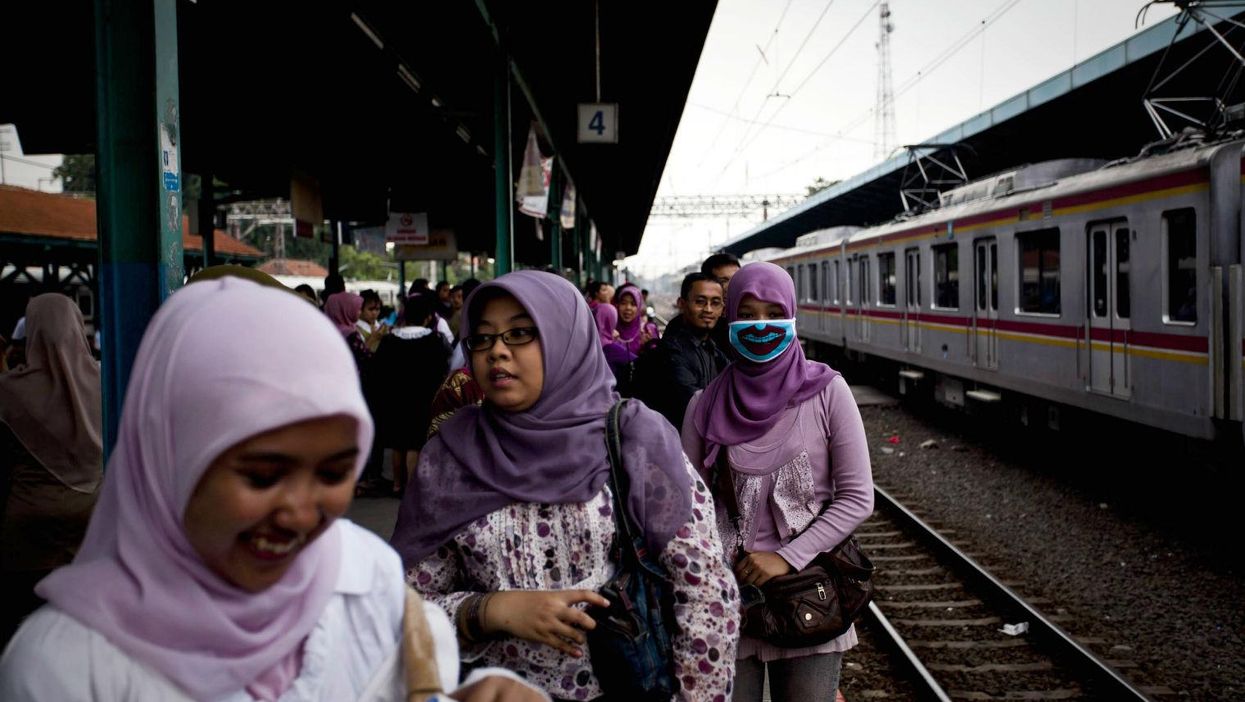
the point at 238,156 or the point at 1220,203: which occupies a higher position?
the point at 238,156

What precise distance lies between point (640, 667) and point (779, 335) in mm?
1213

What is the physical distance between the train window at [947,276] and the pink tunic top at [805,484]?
11.9 m

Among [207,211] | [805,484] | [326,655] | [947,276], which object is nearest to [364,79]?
[207,211]

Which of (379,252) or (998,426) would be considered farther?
(379,252)

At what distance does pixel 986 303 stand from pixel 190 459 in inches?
510

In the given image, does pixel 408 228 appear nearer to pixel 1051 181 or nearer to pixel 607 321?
pixel 607 321

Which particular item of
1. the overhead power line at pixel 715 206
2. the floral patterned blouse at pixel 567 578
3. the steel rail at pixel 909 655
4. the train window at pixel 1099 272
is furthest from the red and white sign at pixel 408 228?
the overhead power line at pixel 715 206

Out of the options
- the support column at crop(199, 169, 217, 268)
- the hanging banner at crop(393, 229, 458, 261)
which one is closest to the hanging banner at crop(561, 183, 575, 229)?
the hanging banner at crop(393, 229, 458, 261)

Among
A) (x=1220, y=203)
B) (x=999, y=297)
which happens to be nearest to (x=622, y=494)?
(x=1220, y=203)

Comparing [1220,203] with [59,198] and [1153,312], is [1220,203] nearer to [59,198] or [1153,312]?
[1153,312]

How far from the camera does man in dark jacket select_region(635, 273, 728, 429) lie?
14.4 ft

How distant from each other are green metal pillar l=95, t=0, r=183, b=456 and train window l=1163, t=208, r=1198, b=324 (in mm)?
8123

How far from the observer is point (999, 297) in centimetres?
1232

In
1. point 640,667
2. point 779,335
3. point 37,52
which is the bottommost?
point 640,667
